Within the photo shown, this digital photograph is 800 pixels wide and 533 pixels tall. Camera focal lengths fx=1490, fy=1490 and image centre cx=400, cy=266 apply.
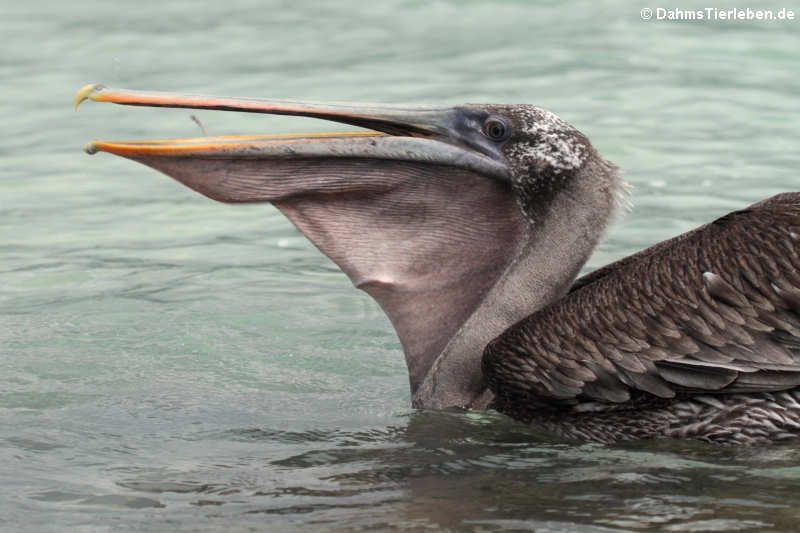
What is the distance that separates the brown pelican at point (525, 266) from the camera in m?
4.88

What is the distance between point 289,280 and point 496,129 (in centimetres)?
238

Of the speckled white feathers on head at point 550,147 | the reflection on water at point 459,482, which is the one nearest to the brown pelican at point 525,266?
the speckled white feathers on head at point 550,147

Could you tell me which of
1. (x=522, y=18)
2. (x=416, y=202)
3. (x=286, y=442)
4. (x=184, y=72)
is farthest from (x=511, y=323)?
(x=522, y=18)

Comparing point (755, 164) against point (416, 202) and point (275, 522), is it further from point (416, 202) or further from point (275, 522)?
point (275, 522)

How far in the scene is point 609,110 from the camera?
1043 centimetres

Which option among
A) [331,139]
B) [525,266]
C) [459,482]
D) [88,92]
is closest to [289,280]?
[525,266]

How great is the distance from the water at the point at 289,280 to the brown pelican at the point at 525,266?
0.19m

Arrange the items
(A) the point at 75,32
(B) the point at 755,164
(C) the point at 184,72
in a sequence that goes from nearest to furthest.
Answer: (B) the point at 755,164
(C) the point at 184,72
(A) the point at 75,32

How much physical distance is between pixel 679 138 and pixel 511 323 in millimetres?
4869

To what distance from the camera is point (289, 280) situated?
24.2 feet

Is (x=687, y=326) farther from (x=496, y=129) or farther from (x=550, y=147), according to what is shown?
(x=496, y=129)

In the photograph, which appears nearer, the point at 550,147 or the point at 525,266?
the point at 550,147

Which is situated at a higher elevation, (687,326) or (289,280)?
(687,326)

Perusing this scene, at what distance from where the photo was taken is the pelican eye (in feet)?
17.1
